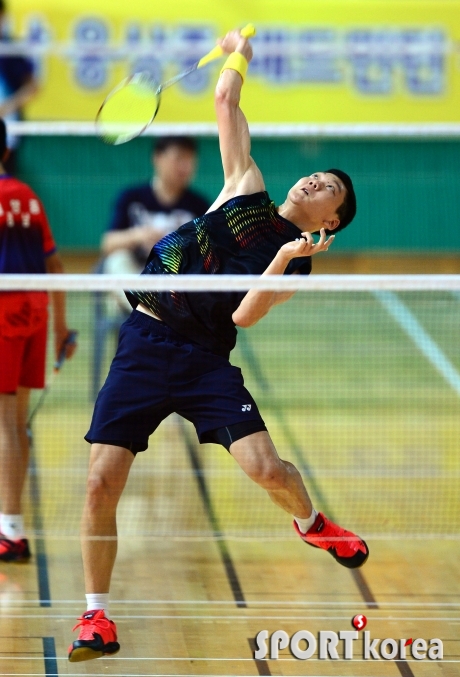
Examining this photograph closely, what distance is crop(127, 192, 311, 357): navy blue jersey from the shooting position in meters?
4.49

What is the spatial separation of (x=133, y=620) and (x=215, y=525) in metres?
1.20

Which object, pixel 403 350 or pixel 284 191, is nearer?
pixel 403 350

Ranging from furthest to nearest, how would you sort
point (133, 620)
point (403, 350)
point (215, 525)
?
1. point (403, 350)
2. point (215, 525)
3. point (133, 620)

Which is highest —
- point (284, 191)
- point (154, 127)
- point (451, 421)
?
point (154, 127)

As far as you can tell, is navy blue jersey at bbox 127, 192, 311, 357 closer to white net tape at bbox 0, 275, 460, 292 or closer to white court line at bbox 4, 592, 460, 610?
white net tape at bbox 0, 275, 460, 292

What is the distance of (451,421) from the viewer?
315 inches

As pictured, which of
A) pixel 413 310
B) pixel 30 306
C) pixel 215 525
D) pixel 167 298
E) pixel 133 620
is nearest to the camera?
pixel 167 298

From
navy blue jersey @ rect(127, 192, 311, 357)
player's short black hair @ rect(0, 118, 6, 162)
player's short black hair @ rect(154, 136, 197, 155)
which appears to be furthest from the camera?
player's short black hair @ rect(154, 136, 197, 155)

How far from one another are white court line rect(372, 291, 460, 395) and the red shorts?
4.10 meters

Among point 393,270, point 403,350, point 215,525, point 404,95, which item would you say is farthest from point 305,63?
point 215,525

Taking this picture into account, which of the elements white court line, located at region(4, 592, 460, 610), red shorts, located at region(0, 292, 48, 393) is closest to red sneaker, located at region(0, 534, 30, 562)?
white court line, located at region(4, 592, 460, 610)

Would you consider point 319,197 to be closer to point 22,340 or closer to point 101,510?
point 101,510

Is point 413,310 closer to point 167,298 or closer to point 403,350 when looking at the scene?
point 403,350

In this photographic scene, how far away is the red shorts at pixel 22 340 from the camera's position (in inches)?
214
